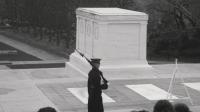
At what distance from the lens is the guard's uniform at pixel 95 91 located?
31.5 ft

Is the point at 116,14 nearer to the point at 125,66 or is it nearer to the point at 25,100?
the point at 125,66

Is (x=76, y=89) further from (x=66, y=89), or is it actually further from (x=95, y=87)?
(x=95, y=87)

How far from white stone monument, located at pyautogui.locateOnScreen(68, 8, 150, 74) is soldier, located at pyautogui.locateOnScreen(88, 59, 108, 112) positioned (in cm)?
517

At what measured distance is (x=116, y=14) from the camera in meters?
14.9

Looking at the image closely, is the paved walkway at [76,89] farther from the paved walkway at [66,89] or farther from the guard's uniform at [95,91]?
the guard's uniform at [95,91]

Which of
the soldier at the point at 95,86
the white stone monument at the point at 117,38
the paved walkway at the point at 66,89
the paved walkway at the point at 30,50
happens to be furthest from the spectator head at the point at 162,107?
the paved walkway at the point at 30,50

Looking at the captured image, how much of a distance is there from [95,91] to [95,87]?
3.9 inches

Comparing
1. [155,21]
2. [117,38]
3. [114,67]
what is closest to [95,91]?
Result: [114,67]

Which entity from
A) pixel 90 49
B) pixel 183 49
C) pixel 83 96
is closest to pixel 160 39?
pixel 183 49

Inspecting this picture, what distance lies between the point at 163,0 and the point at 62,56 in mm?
8111

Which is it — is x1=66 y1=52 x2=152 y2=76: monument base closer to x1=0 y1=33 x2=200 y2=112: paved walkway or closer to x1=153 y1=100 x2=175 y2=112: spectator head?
x1=0 y1=33 x2=200 y2=112: paved walkway

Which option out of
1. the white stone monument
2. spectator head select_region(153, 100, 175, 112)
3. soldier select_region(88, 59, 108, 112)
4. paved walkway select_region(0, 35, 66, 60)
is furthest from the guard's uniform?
paved walkway select_region(0, 35, 66, 60)

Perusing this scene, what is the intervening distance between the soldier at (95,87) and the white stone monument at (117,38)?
17.0 feet

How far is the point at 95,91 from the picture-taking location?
9.64 meters
